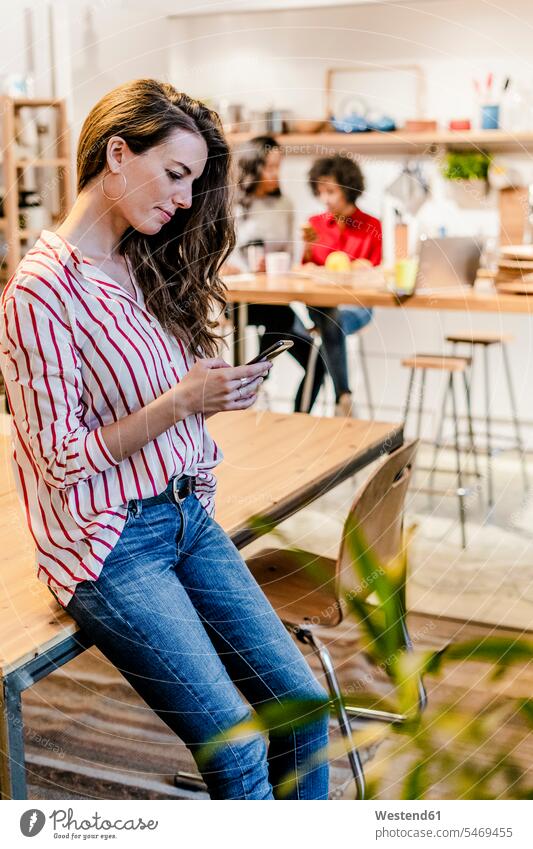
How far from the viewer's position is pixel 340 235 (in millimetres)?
3182

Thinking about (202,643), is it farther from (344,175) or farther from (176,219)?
(344,175)

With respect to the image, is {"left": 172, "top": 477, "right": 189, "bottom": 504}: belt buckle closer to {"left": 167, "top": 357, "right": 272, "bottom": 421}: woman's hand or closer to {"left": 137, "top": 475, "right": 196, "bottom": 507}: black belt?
{"left": 137, "top": 475, "right": 196, "bottom": 507}: black belt

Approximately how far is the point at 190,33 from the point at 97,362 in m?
0.63

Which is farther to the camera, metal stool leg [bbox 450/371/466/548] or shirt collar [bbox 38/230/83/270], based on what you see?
metal stool leg [bbox 450/371/466/548]

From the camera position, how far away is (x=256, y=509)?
1480 millimetres

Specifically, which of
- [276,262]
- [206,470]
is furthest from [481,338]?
[206,470]

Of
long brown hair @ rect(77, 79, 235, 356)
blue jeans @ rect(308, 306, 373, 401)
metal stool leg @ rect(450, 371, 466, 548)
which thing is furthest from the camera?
blue jeans @ rect(308, 306, 373, 401)

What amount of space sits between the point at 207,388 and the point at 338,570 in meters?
0.53

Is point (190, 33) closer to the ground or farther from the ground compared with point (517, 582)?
farther from the ground

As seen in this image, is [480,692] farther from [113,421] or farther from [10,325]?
[10,325]

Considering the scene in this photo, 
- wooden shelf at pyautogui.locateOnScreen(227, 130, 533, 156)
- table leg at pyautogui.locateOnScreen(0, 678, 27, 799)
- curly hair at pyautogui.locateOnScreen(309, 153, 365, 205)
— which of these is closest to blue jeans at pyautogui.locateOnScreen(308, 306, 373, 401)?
curly hair at pyautogui.locateOnScreen(309, 153, 365, 205)

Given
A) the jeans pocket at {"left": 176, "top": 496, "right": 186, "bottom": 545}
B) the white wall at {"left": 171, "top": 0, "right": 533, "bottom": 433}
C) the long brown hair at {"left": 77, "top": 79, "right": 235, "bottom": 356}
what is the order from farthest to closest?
the white wall at {"left": 171, "top": 0, "right": 533, "bottom": 433}, the jeans pocket at {"left": 176, "top": 496, "right": 186, "bottom": 545}, the long brown hair at {"left": 77, "top": 79, "right": 235, "bottom": 356}

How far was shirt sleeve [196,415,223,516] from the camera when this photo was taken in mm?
1276
